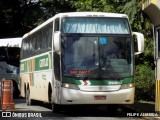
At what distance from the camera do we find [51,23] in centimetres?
1822

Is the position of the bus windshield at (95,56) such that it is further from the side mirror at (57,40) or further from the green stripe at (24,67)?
the green stripe at (24,67)

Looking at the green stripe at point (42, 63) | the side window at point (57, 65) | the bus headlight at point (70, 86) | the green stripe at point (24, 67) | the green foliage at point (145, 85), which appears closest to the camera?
the bus headlight at point (70, 86)

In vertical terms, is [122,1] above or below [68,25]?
above

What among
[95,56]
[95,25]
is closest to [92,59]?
[95,56]

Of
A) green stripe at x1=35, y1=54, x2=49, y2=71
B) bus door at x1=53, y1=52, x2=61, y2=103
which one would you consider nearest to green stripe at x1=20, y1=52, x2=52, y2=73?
green stripe at x1=35, y1=54, x2=49, y2=71

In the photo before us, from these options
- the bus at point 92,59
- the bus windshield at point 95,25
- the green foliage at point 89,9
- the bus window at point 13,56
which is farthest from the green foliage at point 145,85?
the bus window at point 13,56

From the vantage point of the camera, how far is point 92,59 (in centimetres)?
1633

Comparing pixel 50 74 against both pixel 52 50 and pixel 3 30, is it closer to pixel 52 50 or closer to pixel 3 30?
pixel 52 50

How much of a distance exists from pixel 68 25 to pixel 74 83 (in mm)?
1998

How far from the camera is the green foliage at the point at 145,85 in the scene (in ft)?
80.4

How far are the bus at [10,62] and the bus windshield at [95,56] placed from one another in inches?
539

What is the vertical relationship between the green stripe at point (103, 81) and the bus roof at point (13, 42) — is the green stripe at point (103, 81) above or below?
below

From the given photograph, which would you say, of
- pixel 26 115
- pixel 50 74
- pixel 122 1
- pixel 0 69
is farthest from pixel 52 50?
pixel 0 69

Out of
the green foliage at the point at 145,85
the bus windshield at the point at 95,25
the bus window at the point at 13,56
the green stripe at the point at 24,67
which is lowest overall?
the green foliage at the point at 145,85
